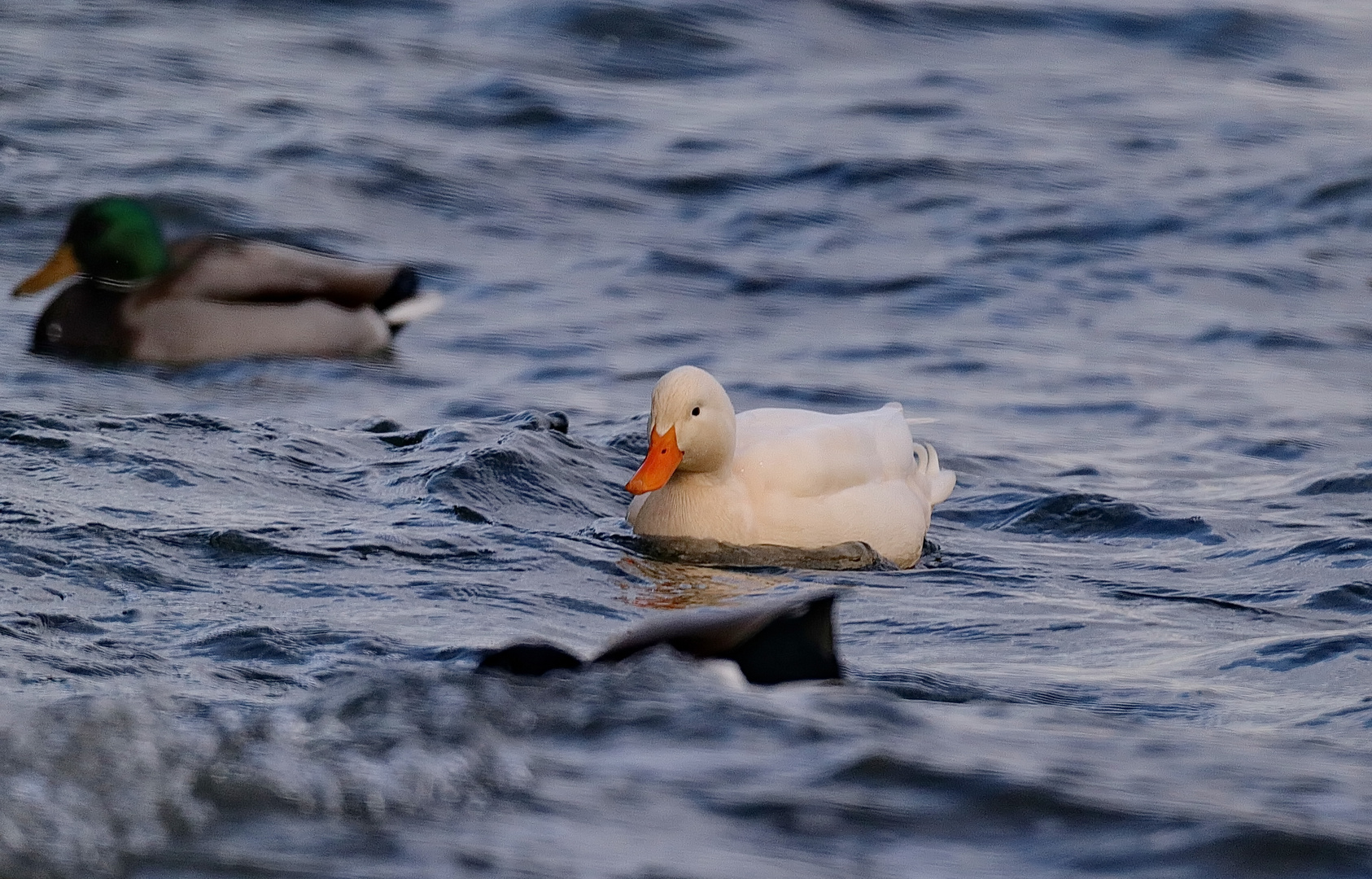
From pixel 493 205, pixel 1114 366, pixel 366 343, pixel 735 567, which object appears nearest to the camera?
pixel 735 567

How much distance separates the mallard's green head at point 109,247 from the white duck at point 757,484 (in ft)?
15.8

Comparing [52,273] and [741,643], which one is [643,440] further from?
[741,643]

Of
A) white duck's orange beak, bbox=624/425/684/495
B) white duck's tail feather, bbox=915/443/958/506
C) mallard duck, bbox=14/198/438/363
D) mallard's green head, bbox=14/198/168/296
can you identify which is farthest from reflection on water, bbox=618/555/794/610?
mallard's green head, bbox=14/198/168/296

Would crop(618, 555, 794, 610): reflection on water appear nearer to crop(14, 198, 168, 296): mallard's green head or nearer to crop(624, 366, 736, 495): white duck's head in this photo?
crop(624, 366, 736, 495): white duck's head

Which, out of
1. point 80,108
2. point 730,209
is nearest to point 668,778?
point 730,209

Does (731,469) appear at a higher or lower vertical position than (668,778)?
lower

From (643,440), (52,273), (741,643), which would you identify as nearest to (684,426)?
(643,440)

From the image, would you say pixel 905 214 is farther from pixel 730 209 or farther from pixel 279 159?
pixel 279 159

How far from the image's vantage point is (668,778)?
3301 millimetres

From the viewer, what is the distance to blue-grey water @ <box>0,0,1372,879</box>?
10.6 ft

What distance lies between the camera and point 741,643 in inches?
147

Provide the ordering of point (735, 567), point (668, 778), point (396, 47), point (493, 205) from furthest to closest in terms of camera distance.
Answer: point (396, 47) → point (493, 205) → point (735, 567) → point (668, 778)

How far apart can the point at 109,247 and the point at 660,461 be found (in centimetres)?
515

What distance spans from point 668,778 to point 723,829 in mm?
223
